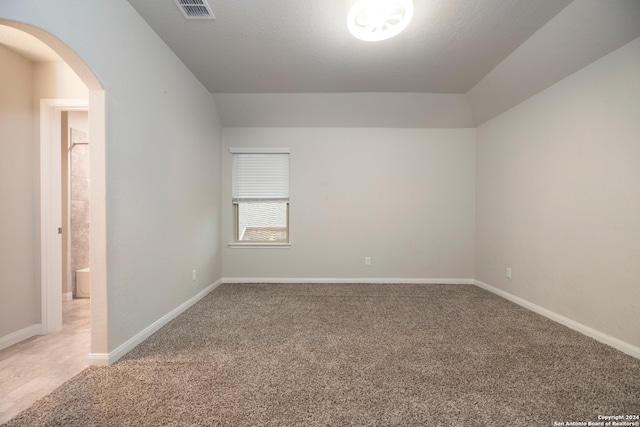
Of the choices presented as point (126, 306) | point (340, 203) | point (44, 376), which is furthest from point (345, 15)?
point (44, 376)

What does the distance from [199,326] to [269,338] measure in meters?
0.77

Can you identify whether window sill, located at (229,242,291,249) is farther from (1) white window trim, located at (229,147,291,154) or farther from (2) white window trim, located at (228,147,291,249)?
(1) white window trim, located at (229,147,291,154)

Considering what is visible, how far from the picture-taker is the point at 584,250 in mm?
2391

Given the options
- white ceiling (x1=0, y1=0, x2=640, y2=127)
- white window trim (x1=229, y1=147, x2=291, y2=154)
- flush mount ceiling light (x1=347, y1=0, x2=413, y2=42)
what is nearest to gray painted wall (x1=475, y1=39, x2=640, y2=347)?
white ceiling (x1=0, y1=0, x2=640, y2=127)

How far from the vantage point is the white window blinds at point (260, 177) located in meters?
4.12

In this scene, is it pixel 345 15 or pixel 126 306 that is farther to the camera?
pixel 345 15

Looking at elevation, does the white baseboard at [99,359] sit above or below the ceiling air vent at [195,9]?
below

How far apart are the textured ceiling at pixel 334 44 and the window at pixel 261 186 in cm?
101

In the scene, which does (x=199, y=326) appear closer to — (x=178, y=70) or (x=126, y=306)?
(x=126, y=306)

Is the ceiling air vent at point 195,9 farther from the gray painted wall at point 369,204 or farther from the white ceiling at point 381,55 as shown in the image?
the gray painted wall at point 369,204

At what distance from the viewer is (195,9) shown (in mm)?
2102

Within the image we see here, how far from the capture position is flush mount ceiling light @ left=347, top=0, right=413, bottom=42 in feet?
6.15

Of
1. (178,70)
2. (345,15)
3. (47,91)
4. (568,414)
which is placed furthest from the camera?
(178,70)

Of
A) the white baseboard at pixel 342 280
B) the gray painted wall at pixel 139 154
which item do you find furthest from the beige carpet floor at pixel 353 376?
the white baseboard at pixel 342 280
